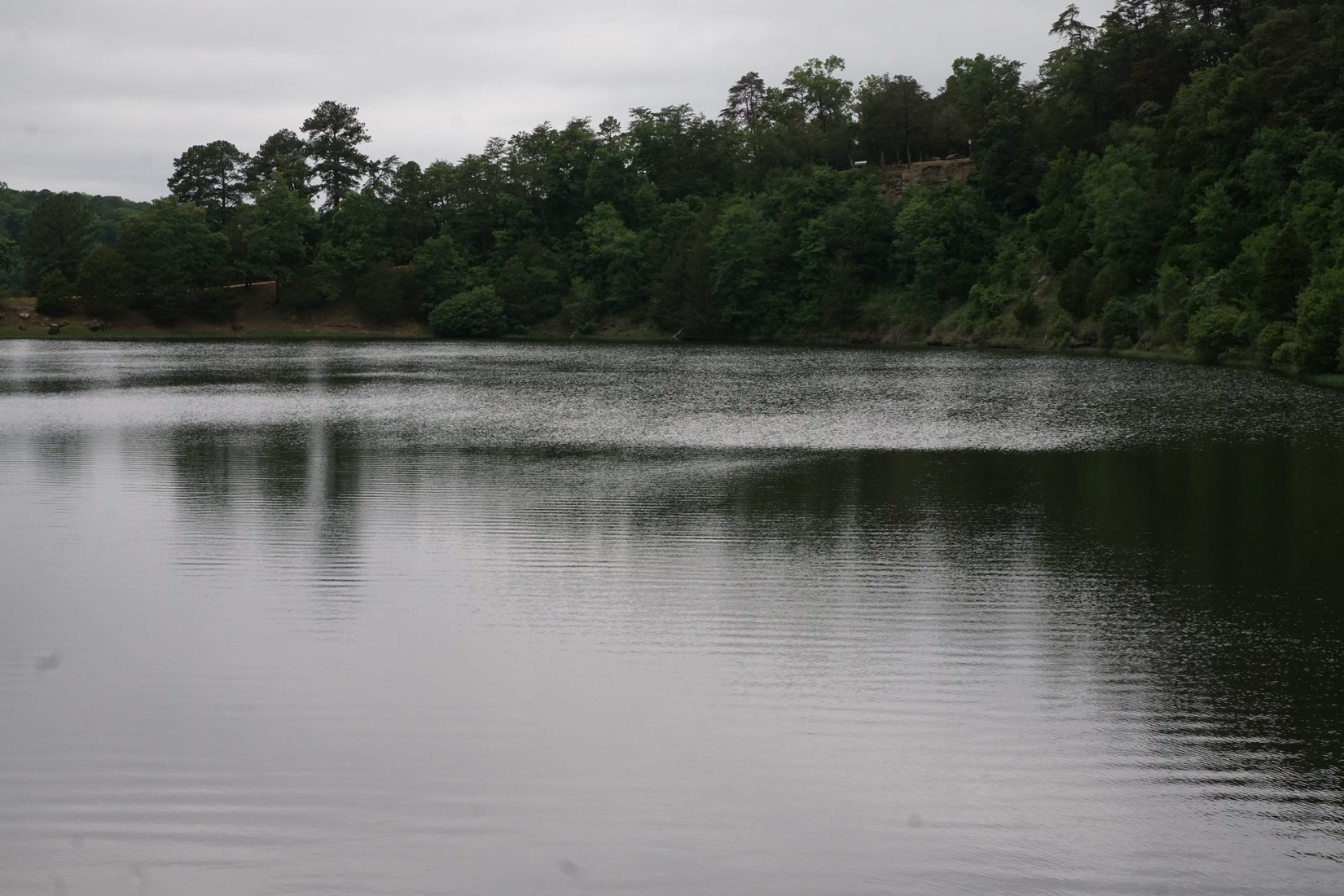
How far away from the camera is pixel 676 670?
41.4 ft

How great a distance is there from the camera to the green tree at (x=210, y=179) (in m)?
104

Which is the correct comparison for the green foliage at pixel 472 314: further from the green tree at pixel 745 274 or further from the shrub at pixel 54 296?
the shrub at pixel 54 296

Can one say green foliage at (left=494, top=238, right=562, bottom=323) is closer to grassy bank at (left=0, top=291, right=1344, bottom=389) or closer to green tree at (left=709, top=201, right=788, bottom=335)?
grassy bank at (left=0, top=291, right=1344, bottom=389)

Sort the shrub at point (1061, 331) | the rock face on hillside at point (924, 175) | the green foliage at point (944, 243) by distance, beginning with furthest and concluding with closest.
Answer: the rock face on hillside at point (924, 175)
the green foliage at point (944, 243)
the shrub at point (1061, 331)

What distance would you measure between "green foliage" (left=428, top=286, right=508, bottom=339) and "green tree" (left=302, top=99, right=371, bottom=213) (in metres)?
21.3

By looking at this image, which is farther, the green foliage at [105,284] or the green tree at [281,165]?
the green tree at [281,165]

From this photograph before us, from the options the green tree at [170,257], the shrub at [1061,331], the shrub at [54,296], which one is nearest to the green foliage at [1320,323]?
the shrub at [1061,331]

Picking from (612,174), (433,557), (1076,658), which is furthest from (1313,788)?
(612,174)

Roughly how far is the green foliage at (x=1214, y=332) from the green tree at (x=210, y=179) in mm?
79713

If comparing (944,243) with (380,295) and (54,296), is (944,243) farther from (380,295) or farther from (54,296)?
(54,296)

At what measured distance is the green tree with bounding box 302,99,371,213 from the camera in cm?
10888

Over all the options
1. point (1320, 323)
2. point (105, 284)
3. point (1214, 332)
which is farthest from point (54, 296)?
point (1320, 323)

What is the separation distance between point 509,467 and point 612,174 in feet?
260

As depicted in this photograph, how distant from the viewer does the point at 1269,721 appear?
1108cm
